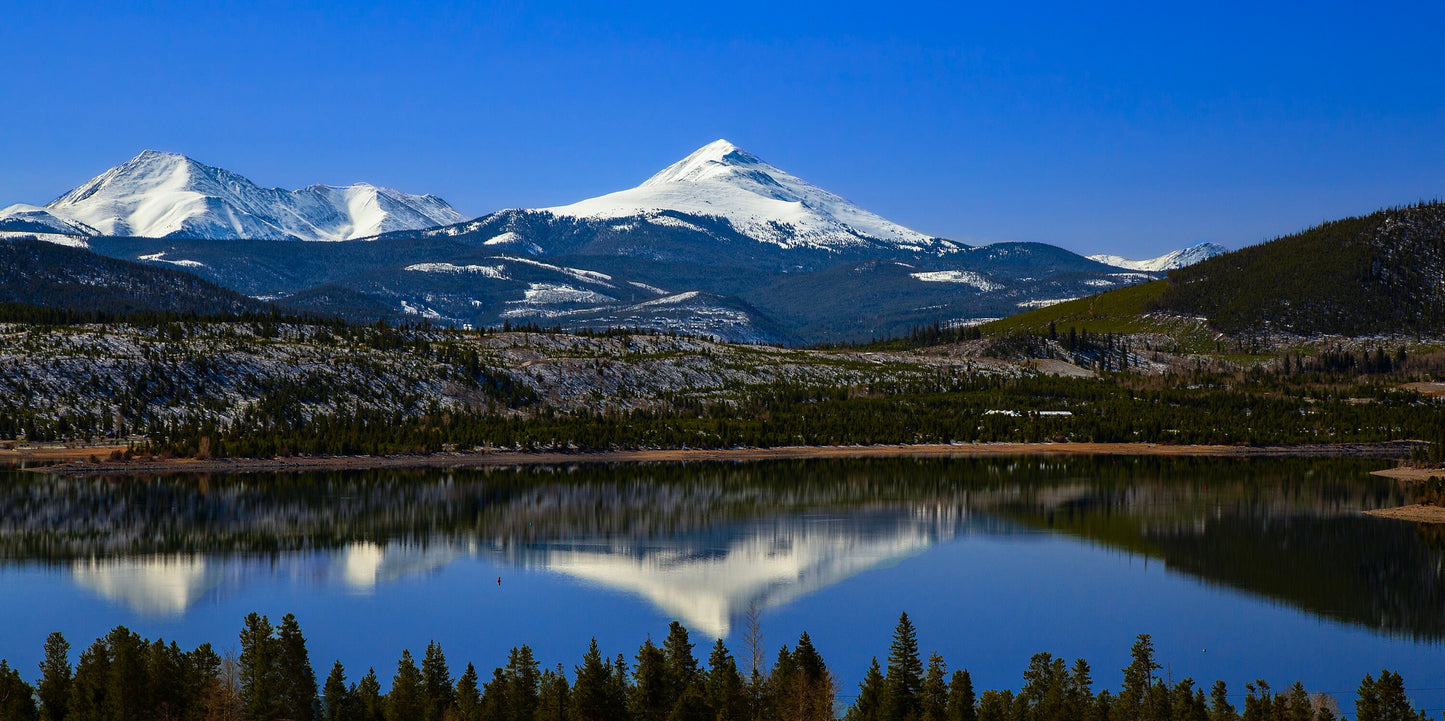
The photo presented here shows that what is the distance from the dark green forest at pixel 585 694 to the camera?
39375 millimetres

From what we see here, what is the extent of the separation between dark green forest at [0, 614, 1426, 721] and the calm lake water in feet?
23.4

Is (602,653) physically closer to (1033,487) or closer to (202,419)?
(1033,487)

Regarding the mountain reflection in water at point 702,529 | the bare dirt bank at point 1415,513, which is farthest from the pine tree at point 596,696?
the bare dirt bank at point 1415,513

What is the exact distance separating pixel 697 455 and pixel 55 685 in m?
106

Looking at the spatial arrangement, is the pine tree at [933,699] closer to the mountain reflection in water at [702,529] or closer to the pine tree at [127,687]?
the mountain reflection in water at [702,529]

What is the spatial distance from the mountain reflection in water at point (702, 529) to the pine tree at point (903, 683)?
1802 centimetres

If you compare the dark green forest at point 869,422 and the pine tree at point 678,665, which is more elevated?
the dark green forest at point 869,422

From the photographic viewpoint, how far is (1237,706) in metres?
46.5

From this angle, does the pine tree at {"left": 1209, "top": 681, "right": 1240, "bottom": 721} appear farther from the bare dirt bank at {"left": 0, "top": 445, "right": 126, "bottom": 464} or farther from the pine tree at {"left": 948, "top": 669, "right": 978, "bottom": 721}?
the bare dirt bank at {"left": 0, "top": 445, "right": 126, "bottom": 464}

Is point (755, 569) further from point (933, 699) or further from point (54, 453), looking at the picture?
point (54, 453)

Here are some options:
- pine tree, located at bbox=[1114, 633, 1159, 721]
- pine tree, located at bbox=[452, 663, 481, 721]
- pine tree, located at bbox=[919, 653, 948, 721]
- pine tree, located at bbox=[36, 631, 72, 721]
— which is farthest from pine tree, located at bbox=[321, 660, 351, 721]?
pine tree, located at bbox=[1114, 633, 1159, 721]

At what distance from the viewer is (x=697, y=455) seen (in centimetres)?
14538

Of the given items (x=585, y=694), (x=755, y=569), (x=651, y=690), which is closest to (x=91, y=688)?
(x=585, y=694)

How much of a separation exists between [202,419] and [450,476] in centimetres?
3907
